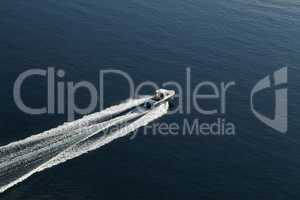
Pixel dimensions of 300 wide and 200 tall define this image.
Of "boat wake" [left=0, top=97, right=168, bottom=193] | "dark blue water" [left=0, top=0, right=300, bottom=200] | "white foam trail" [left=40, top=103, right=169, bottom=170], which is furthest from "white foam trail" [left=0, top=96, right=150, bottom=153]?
"white foam trail" [left=40, top=103, right=169, bottom=170]

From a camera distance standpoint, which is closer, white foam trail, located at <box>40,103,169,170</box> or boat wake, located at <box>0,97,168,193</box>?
boat wake, located at <box>0,97,168,193</box>

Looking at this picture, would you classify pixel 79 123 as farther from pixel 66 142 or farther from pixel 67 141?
pixel 66 142

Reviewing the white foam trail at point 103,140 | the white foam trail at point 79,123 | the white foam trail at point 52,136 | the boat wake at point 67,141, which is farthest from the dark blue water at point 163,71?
the white foam trail at point 52,136

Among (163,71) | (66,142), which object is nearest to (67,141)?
(66,142)

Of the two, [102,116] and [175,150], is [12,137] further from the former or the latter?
[175,150]

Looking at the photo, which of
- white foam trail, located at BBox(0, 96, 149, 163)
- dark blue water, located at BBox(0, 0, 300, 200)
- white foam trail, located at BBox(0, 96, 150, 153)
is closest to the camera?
white foam trail, located at BBox(0, 96, 149, 163)

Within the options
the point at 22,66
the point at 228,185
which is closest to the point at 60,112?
the point at 22,66

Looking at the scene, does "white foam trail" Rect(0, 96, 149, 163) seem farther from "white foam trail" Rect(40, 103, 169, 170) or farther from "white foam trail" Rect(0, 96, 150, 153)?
"white foam trail" Rect(40, 103, 169, 170)
